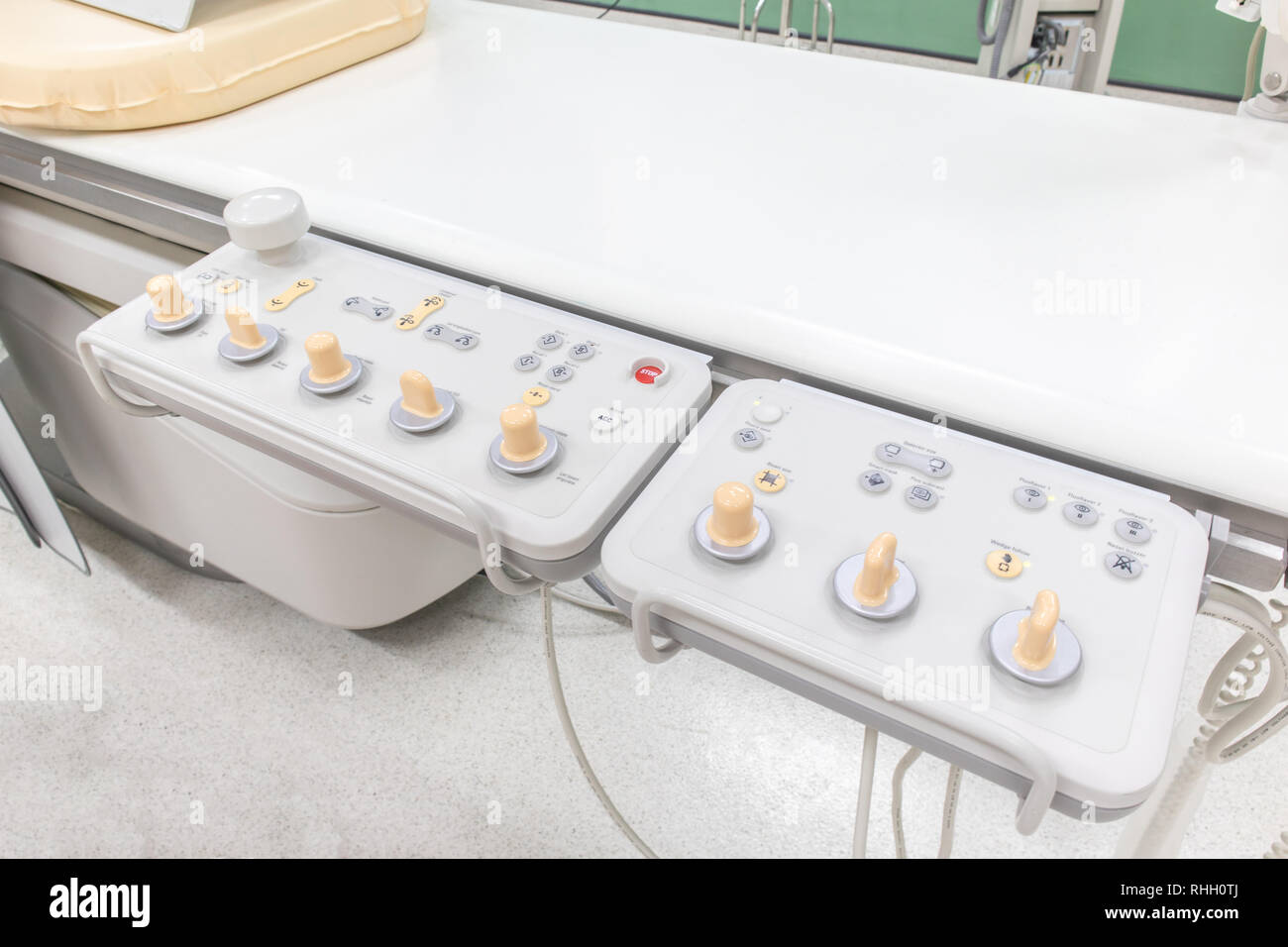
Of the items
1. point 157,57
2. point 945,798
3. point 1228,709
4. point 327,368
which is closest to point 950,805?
point 945,798

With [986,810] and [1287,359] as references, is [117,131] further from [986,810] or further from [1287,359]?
[986,810]

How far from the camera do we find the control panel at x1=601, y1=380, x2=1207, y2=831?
431mm

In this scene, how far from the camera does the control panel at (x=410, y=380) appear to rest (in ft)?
1.83

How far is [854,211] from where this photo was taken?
29.2 inches

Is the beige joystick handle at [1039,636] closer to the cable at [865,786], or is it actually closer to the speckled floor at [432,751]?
the cable at [865,786]

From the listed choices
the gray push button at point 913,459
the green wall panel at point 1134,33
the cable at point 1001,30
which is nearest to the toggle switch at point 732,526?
the gray push button at point 913,459

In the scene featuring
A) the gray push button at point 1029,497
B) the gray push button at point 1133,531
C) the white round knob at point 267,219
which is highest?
the white round knob at point 267,219

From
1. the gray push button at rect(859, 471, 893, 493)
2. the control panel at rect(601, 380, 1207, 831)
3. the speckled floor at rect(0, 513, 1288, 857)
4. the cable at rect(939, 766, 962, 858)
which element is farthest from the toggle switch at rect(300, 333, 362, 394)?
the speckled floor at rect(0, 513, 1288, 857)

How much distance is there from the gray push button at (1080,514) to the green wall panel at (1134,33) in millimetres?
3066

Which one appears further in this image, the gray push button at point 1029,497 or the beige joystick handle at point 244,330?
the beige joystick handle at point 244,330

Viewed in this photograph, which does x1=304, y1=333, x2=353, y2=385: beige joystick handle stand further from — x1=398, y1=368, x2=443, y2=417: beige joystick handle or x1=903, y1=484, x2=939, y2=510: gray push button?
x1=903, y1=484, x2=939, y2=510: gray push button

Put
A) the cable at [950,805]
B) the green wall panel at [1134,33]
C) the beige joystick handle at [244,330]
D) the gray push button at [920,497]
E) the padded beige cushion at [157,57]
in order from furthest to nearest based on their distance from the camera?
1. the green wall panel at [1134,33]
2. the padded beige cushion at [157,57]
3. the cable at [950,805]
4. the beige joystick handle at [244,330]
5. the gray push button at [920,497]

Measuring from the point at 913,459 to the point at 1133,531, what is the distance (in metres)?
0.13
